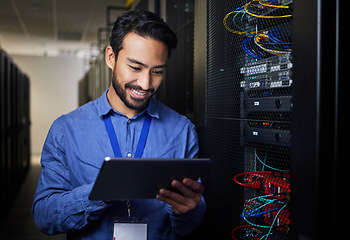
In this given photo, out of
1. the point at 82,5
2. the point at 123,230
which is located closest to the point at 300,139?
the point at 123,230

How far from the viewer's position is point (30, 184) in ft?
18.3

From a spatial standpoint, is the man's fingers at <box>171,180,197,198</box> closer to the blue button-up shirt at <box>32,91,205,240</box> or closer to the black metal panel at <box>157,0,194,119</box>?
the blue button-up shirt at <box>32,91,205,240</box>

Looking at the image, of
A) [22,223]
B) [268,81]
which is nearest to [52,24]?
[22,223]

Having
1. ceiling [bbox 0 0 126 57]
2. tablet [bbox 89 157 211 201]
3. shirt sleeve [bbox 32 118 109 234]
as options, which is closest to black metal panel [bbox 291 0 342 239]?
tablet [bbox 89 157 211 201]

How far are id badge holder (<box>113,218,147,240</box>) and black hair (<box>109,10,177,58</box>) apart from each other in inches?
22.5

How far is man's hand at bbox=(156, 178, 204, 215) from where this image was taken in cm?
91

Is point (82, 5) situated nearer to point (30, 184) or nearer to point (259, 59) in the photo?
point (30, 184)

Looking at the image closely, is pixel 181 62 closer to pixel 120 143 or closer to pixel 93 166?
pixel 120 143

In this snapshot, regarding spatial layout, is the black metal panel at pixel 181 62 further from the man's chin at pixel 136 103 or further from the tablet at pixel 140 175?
the tablet at pixel 140 175

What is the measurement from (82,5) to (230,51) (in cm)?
508

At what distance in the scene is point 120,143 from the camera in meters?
1.20

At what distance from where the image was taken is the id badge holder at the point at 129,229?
108 centimetres

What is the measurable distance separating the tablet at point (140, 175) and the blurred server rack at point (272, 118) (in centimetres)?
15

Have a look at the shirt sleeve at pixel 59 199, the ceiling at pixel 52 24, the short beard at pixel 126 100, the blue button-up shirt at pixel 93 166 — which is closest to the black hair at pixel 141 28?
the short beard at pixel 126 100
